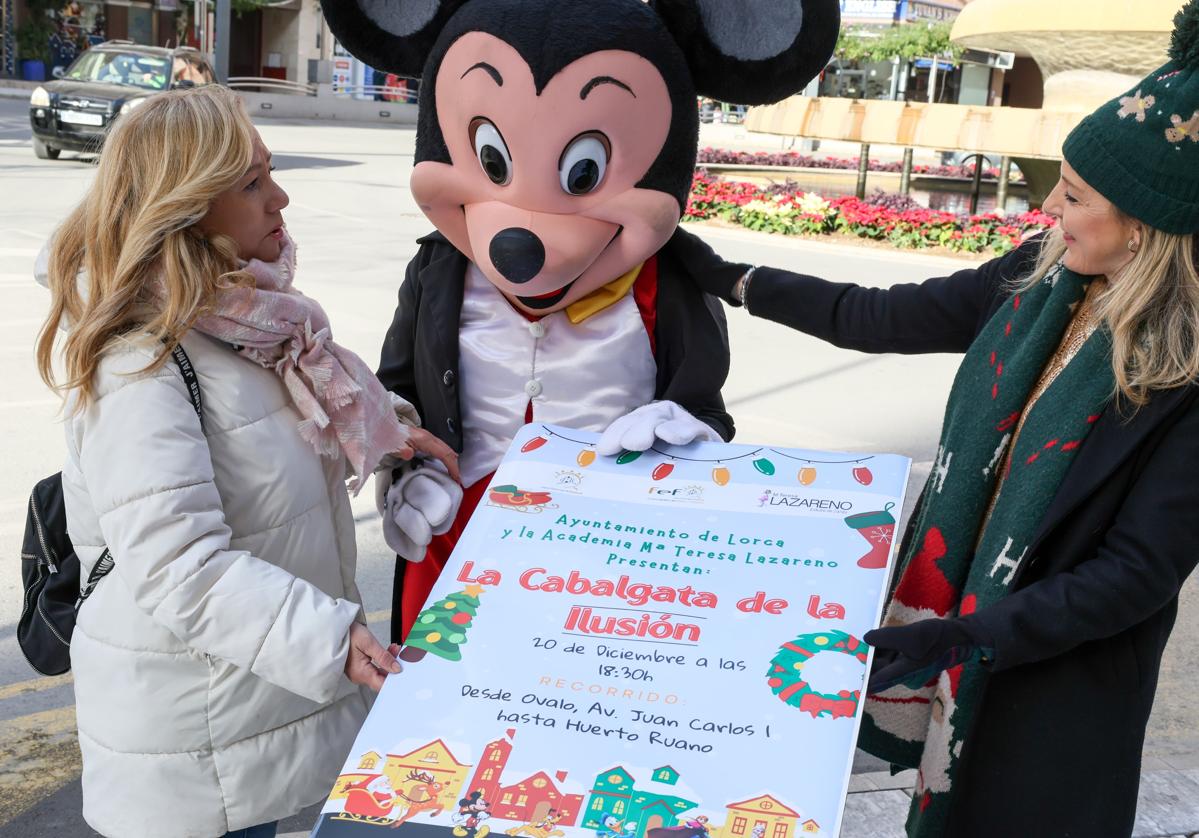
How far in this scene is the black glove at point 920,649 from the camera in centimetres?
186

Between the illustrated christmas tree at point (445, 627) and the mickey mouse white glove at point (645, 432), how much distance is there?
15.1 inches

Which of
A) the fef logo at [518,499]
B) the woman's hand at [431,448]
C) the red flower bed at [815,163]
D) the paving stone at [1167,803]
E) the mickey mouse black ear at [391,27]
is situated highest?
the mickey mouse black ear at [391,27]

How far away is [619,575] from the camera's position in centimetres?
193

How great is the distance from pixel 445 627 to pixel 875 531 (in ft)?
2.23

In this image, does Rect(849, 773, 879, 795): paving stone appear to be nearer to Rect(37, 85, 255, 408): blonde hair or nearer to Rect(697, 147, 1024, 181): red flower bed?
Rect(37, 85, 255, 408): blonde hair

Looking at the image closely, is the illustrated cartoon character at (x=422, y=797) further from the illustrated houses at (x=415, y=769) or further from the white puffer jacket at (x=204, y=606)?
the white puffer jacket at (x=204, y=606)

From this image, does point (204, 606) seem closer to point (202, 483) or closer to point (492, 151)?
point (202, 483)

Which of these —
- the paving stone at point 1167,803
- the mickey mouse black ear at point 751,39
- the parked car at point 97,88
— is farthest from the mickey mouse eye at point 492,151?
the parked car at point 97,88

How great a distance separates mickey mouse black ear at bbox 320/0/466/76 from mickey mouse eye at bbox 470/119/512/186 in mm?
347

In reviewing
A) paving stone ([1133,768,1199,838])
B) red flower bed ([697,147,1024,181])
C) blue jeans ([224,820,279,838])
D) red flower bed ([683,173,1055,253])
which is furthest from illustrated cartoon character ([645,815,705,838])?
red flower bed ([697,147,1024,181])

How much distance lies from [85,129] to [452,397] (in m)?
15.2

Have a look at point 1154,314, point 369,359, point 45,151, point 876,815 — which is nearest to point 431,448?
point 1154,314

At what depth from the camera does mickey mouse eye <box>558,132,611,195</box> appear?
2.54m

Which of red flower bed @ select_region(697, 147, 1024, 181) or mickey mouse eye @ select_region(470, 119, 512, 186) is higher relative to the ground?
mickey mouse eye @ select_region(470, 119, 512, 186)
